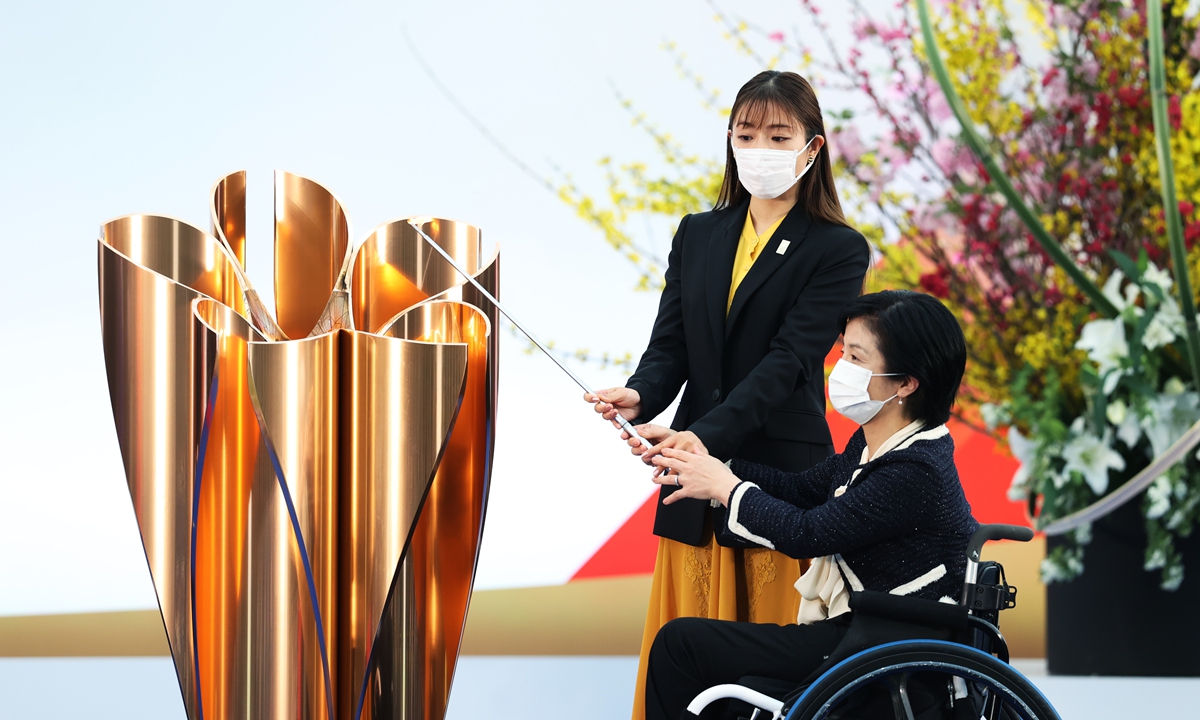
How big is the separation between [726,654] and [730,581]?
11.1 inches

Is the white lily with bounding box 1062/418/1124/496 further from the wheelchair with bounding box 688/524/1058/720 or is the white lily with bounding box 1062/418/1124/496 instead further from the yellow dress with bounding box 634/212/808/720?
the wheelchair with bounding box 688/524/1058/720

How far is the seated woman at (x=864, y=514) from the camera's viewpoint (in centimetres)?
146

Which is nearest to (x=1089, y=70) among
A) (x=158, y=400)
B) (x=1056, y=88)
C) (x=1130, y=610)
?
(x=1056, y=88)

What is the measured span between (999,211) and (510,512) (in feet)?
5.51

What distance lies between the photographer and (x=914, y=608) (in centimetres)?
138

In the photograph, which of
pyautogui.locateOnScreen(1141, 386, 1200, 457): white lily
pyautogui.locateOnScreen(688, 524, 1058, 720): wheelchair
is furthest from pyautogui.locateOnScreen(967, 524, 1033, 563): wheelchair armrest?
pyautogui.locateOnScreen(1141, 386, 1200, 457): white lily

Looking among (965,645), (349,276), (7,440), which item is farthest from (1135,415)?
(7,440)

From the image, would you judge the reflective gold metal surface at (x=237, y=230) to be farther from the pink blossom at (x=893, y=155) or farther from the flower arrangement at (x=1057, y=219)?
the pink blossom at (x=893, y=155)

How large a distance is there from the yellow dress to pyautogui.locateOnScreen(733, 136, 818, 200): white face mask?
67 millimetres

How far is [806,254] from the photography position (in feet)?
5.75

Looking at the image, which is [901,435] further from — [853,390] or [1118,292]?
[1118,292]

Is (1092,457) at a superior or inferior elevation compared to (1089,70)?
inferior

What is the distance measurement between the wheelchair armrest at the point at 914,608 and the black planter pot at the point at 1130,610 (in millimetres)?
1964

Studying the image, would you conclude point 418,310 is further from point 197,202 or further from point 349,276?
point 197,202
